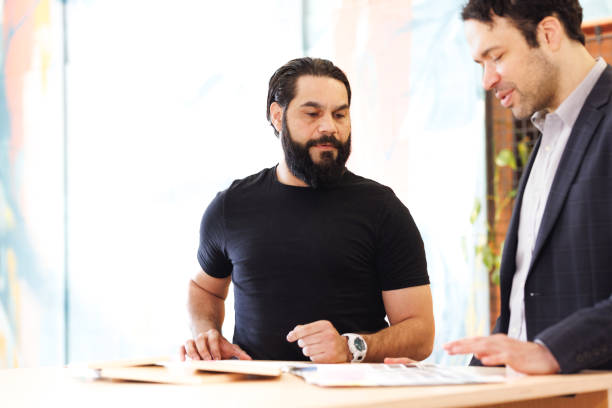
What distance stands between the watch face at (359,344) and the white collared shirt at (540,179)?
501mm

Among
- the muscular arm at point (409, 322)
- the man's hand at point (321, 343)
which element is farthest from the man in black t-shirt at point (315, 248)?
the man's hand at point (321, 343)

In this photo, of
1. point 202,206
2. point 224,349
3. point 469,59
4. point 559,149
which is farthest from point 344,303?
point 469,59

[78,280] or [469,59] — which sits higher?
[469,59]

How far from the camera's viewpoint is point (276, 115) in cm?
261

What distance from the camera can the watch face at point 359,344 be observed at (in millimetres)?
2068

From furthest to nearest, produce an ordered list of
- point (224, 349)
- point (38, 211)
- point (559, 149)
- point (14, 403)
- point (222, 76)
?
point (222, 76), point (38, 211), point (224, 349), point (559, 149), point (14, 403)

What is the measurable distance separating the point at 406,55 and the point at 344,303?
238 centimetres

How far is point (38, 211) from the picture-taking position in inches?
154

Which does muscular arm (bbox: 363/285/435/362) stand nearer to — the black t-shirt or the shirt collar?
the black t-shirt

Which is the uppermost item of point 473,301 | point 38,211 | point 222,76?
point 222,76

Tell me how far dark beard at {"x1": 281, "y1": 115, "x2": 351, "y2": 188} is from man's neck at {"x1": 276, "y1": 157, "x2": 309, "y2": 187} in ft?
0.09

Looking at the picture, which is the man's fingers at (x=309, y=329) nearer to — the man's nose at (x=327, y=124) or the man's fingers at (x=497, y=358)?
the man's fingers at (x=497, y=358)

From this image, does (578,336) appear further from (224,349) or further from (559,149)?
(224,349)

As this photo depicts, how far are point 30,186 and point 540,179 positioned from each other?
292 cm
